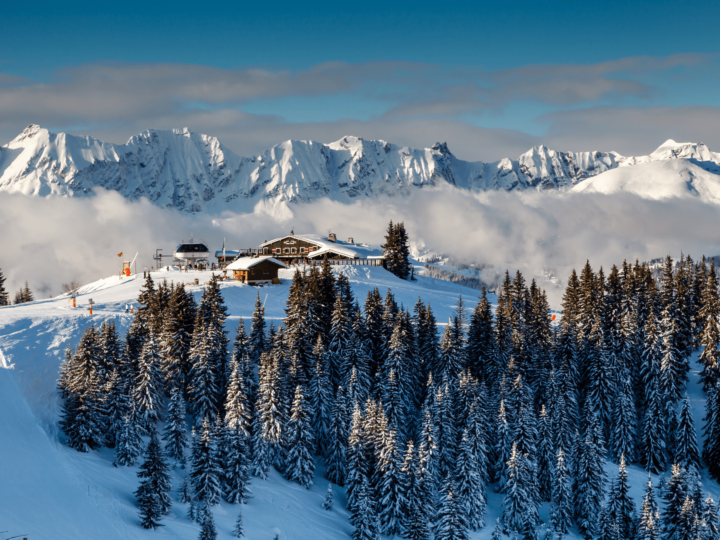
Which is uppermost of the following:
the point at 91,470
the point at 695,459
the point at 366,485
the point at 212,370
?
the point at 212,370

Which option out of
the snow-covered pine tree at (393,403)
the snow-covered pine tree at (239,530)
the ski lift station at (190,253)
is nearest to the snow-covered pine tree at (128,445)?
the snow-covered pine tree at (239,530)

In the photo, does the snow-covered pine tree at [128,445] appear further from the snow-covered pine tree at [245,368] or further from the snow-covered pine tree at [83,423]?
the snow-covered pine tree at [245,368]

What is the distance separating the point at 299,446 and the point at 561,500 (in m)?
23.4

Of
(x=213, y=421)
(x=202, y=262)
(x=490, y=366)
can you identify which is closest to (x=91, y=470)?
(x=213, y=421)

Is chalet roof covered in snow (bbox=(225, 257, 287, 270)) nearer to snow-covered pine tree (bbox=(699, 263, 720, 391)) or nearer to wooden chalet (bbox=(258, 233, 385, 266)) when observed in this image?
wooden chalet (bbox=(258, 233, 385, 266))

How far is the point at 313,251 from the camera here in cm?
13138

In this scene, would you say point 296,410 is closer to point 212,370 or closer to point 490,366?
point 212,370

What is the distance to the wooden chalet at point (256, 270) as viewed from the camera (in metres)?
102

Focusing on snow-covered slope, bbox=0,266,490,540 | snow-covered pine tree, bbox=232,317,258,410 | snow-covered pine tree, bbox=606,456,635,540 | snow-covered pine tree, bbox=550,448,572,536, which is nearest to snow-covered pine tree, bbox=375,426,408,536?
snow-covered slope, bbox=0,266,490,540

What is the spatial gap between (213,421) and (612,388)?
143 feet

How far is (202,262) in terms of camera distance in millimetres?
135000

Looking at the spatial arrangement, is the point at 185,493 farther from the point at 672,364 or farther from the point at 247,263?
the point at 672,364

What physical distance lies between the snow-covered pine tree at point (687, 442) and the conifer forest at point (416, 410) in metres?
0.21

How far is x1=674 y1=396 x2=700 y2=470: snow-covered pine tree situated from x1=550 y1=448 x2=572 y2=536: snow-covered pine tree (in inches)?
709
